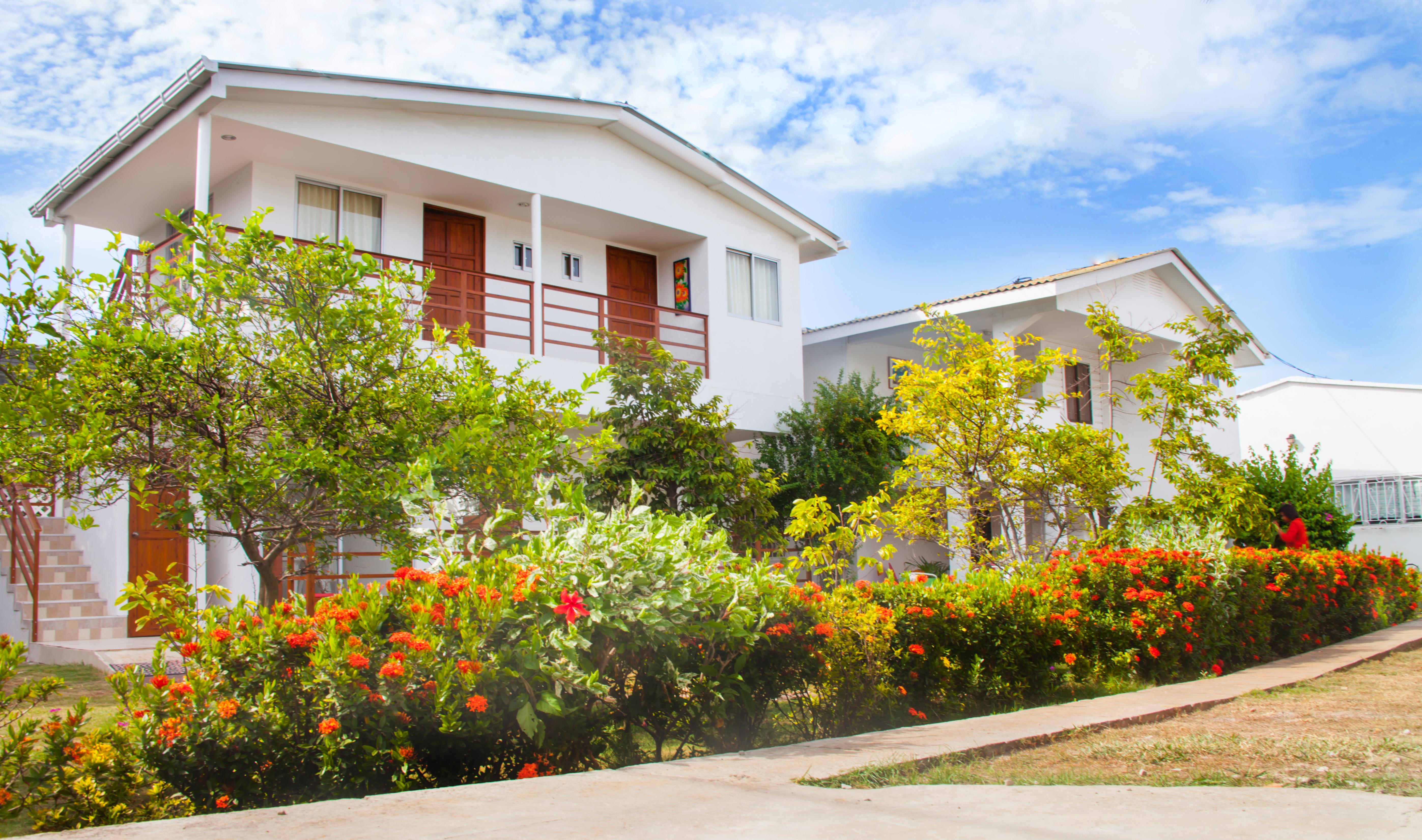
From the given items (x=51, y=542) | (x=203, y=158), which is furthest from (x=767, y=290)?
(x=51, y=542)

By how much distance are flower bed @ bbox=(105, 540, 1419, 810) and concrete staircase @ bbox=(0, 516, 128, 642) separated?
6708mm

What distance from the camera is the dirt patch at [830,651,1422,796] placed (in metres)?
4.46

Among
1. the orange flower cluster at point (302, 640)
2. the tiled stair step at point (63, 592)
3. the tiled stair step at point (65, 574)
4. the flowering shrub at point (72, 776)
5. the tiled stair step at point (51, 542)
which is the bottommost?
the flowering shrub at point (72, 776)

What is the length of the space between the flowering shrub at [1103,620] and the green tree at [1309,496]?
17.4ft

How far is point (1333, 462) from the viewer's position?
25.7 m

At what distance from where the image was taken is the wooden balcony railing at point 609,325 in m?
13.1

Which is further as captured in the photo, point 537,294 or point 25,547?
point 537,294

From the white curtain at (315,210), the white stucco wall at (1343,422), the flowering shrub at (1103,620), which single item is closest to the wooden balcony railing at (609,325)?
the white curtain at (315,210)

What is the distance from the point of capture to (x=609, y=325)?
14.7 meters

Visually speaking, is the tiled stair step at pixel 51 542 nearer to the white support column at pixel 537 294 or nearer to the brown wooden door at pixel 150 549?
the brown wooden door at pixel 150 549

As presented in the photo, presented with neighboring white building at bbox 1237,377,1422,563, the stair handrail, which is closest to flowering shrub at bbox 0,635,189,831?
the stair handrail

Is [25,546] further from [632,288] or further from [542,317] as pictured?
[632,288]

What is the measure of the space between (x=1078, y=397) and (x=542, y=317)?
1114cm

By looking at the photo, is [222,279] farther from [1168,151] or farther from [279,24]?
[1168,151]
